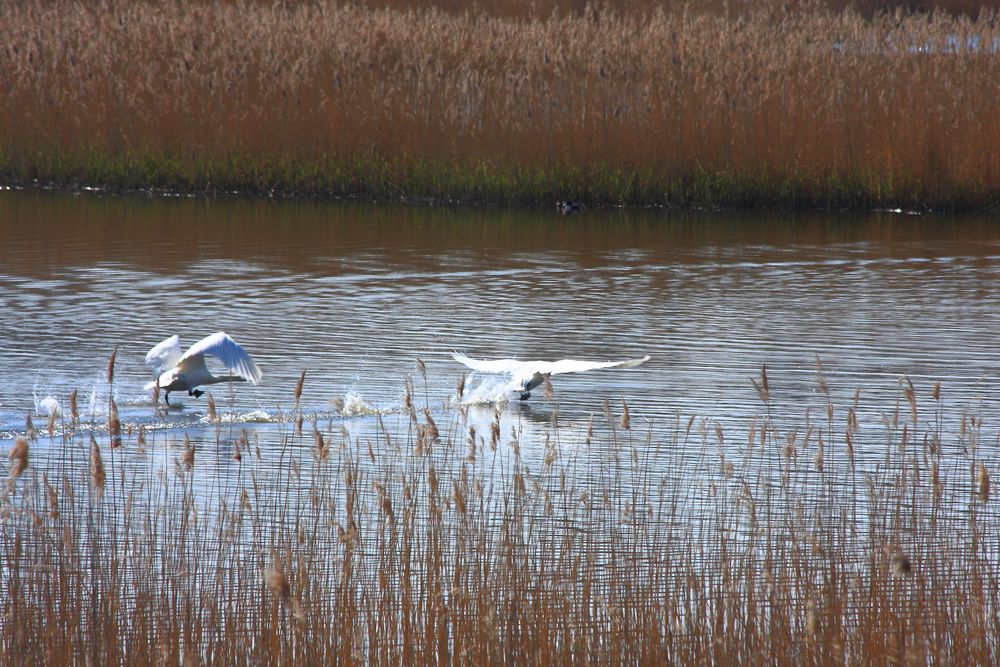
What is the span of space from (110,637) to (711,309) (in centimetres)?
528

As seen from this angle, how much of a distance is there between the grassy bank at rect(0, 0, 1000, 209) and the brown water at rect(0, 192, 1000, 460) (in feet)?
1.26

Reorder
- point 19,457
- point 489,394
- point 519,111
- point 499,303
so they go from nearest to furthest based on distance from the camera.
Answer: point 19,457, point 489,394, point 499,303, point 519,111

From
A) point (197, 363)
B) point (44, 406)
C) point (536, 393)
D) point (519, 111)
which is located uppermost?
point (519, 111)

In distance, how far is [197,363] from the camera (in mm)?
5496

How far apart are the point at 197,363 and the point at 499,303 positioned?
2747 mm

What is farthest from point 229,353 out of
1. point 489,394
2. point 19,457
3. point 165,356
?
point 19,457

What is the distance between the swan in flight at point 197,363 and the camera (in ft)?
17.4

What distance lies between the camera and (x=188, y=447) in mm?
3111

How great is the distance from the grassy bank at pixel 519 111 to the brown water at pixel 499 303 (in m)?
0.39

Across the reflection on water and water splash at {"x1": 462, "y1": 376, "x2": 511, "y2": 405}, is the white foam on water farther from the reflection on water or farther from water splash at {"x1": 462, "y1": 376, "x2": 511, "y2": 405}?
water splash at {"x1": 462, "y1": 376, "x2": 511, "y2": 405}

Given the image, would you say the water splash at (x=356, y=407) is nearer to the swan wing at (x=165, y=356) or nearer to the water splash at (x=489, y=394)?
the water splash at (x=489, y=394)

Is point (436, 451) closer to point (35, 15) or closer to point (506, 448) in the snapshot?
point (506, 448)

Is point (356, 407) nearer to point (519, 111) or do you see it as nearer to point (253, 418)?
point (253, 418)

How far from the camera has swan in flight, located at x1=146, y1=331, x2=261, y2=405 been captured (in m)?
5.31
